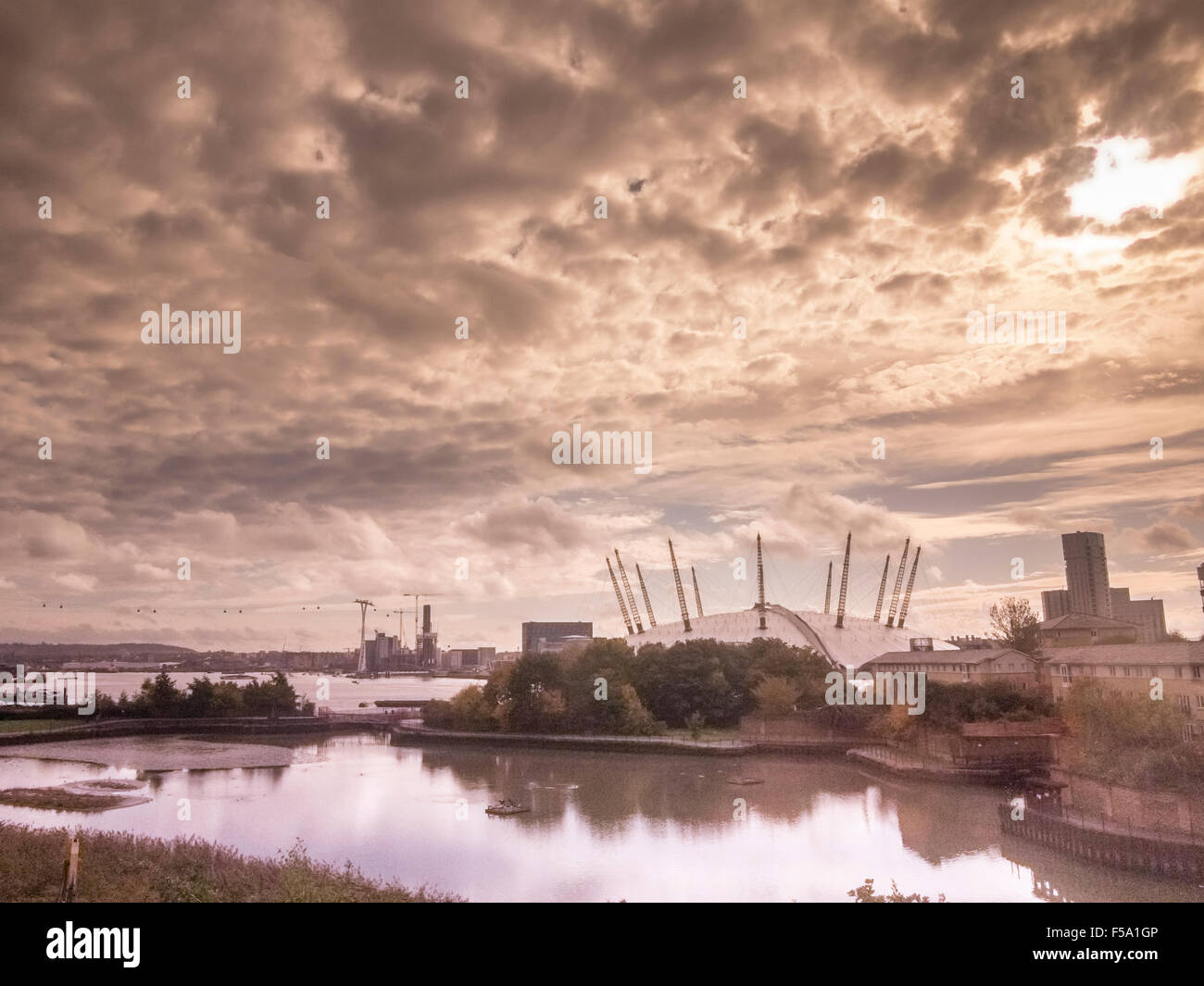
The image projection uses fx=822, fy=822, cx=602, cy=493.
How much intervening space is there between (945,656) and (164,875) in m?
53.4

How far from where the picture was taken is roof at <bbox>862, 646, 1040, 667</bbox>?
52219 millimetres

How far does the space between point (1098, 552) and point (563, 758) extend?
233 ft

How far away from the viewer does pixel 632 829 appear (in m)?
28.7

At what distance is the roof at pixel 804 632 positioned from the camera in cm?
8138

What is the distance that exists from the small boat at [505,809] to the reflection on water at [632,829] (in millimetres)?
744

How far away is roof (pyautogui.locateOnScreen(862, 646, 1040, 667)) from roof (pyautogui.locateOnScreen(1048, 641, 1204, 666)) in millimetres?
3425

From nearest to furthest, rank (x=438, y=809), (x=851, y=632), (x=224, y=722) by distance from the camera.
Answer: (x=438, y=809) < (x=224, y=722) < (x=851, y=632)

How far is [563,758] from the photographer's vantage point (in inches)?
1934

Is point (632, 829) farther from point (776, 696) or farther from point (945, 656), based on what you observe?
point (945, 656)

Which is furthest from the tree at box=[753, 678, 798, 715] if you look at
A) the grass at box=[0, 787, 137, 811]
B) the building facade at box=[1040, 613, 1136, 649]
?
the grass at box=[0, 787, 137, 811]

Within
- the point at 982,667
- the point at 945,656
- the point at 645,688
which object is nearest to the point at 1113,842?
the point at 982,667
